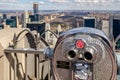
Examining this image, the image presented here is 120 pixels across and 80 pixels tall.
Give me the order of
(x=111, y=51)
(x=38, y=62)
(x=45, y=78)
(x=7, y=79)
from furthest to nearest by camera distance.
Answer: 1. (x=45, y=78)
2. (x=38, y=62)
3. (x=7, y=79)
4. (x=111, y=51)

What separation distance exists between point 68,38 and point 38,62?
107cm

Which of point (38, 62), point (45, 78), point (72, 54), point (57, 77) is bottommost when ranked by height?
point (45, 78)

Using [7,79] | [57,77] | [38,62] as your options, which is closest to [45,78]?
[38,62]

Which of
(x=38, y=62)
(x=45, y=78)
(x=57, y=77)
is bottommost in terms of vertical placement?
(x=45, y=78)

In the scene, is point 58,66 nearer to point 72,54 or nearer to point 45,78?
point 72,54

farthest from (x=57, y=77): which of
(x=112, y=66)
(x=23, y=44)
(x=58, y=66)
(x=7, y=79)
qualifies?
(x=23, y=44)

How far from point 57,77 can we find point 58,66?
0.19 feet

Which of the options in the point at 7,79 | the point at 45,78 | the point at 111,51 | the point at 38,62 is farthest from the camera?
the point at 45,78

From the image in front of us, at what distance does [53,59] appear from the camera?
159 cm

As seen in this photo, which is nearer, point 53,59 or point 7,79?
point 53,59

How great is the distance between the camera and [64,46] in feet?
5.05

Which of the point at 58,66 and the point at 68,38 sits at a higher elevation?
the point at 68,38

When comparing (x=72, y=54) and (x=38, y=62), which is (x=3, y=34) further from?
(x=72, y=54)

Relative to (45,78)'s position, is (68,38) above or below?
above
